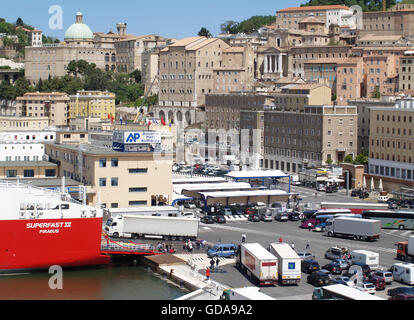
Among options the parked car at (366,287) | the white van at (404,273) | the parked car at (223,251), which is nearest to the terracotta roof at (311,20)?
the parked car at (223,251)

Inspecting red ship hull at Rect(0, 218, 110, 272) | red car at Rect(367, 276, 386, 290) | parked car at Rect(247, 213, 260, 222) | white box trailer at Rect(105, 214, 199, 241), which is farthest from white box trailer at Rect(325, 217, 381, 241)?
red ship hull at Rect(0, 218, 110, 272)

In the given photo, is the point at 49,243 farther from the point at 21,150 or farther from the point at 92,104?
the point at 92,104

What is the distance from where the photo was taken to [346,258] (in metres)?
27.4

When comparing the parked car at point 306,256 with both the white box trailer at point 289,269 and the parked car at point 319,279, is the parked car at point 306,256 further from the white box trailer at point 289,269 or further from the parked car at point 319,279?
the white box trailer at point 289,269

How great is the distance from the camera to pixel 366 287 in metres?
23.2

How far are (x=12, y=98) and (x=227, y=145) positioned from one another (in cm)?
4086

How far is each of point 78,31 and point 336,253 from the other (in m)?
85.8

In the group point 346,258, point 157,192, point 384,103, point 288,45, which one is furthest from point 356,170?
point 288,45

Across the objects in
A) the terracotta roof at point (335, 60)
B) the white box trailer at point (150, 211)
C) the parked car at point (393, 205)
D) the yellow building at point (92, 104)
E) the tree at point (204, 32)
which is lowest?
the parked car at point (393, 205)

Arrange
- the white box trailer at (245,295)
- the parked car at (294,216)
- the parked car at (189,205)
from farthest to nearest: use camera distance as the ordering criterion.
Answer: the parked car at (189,205)
the parked car at (294,216)
the white box trailer at (245,295)

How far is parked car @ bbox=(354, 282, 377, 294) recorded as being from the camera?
23.0 m

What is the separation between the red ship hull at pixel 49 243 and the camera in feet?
90.0

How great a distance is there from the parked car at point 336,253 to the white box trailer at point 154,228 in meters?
5.53

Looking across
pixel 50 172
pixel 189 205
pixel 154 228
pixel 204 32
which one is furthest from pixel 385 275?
pixel 204 32
